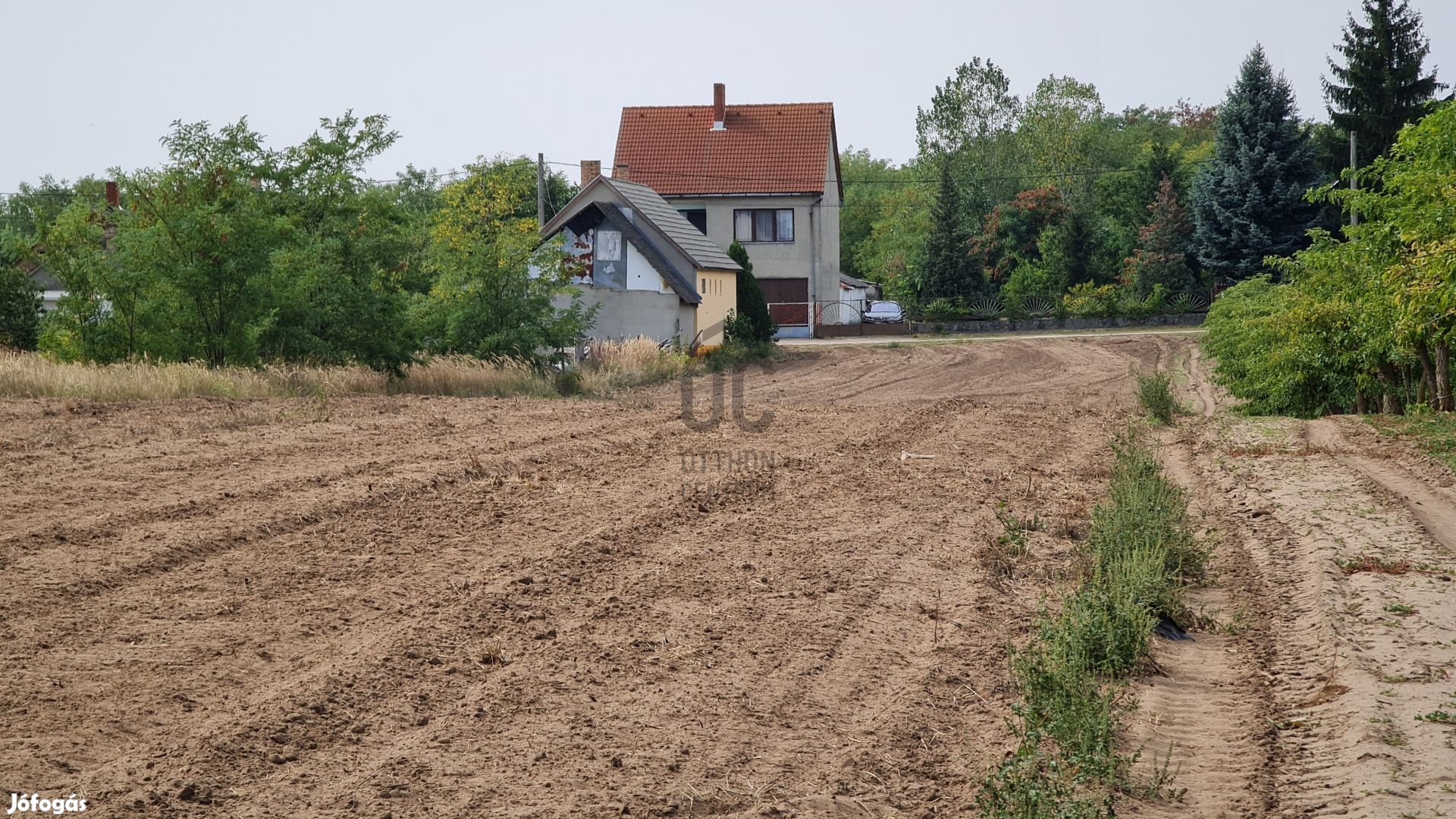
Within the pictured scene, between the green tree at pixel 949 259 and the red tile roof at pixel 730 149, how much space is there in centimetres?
751

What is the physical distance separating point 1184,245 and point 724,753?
5168 cm

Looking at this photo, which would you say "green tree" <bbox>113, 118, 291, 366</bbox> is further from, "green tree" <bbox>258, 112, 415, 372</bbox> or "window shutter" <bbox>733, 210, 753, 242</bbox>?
"window shutter" <bbox>733, 210, 753, 242</bbox>

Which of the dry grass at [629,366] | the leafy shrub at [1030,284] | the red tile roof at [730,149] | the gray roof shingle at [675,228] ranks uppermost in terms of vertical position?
the red tile roof at [730,149]

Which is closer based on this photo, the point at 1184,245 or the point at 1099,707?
the point at 1099,707

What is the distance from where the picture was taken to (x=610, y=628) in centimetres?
753

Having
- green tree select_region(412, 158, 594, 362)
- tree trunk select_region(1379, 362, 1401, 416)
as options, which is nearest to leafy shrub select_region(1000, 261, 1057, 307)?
green tree select_region(412, 158, 594, 362)

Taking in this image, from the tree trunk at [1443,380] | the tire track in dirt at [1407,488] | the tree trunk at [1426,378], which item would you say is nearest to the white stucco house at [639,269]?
the tree trunk at [1426,378]

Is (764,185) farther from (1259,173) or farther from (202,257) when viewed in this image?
(202,257)

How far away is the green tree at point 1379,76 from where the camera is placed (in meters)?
48.1

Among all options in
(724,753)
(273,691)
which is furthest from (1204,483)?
(273,691)

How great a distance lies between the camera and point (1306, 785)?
5.41 m

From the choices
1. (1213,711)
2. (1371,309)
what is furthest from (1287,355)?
(1213,711)

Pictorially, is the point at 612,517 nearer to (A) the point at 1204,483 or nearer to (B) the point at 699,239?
(A) the point at 1204,483

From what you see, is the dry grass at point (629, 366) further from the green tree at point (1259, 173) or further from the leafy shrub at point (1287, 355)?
the green tree at point (1259, 173)
